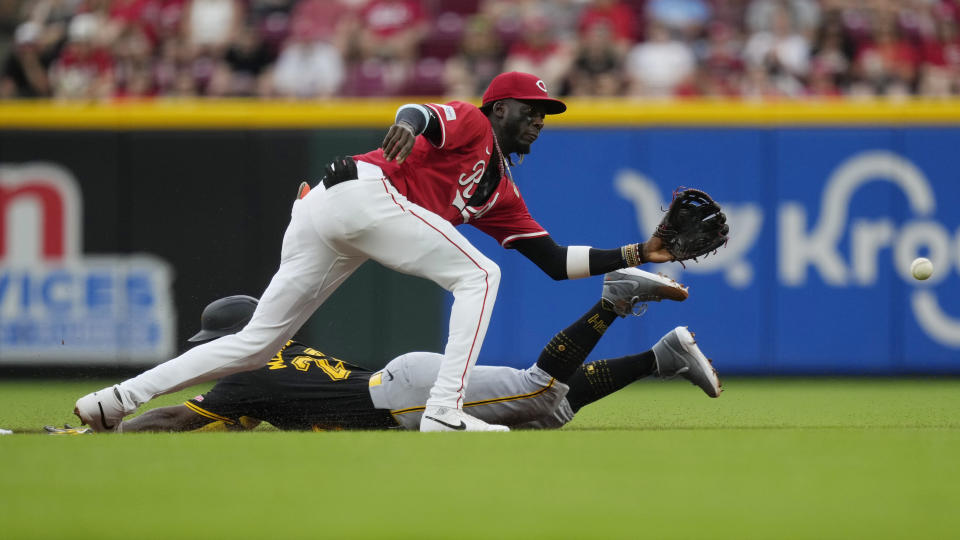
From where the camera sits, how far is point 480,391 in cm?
543

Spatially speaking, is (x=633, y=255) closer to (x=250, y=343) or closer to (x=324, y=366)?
(x=324, y=366)

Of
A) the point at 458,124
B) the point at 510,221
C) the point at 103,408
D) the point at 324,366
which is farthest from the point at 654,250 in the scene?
the point at 103,408

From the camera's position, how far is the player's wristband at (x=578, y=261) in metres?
5.72

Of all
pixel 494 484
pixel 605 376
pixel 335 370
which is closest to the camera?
pixel 494 484

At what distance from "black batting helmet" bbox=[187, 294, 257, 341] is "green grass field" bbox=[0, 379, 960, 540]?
73 cm

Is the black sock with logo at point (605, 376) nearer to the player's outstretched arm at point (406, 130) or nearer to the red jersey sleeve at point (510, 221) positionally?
the red jersey sleeve at point (510, 221)

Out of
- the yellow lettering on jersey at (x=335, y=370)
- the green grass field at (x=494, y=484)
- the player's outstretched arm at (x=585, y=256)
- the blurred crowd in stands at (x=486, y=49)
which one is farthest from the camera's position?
the blurred crowd in stands at (x=486, y=49)

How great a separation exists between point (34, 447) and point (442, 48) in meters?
7.57

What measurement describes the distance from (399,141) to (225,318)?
127cm

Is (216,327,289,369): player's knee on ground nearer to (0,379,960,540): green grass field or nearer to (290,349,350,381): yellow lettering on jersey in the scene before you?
(290,349,350,381): yellow lettering on jersey

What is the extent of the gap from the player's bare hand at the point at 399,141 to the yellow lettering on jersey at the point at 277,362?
1081mm

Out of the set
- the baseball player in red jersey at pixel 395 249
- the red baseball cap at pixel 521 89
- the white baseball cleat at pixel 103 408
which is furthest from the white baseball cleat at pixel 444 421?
the red baseball cap at pixel 521 89

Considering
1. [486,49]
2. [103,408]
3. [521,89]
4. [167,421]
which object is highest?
[486,49]

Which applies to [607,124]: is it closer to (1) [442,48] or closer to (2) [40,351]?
(1) [442,48]
